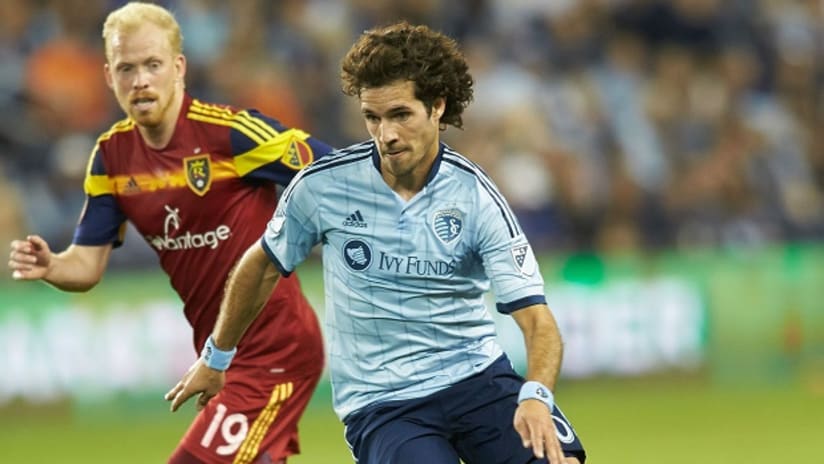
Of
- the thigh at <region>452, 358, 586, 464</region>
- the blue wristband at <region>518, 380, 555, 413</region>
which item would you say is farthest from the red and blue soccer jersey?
the blue wristband at <region>518, 380, 555, 413</region>

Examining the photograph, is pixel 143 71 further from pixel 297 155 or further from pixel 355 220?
pixel 355 220

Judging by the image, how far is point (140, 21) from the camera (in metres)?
7.49

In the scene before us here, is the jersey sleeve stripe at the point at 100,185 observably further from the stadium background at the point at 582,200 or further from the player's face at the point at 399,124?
the stadium background at the point at 582,200

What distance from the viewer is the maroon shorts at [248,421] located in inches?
292

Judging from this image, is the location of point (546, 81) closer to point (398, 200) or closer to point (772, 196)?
point (772, 196)

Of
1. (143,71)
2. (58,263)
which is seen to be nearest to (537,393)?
(143,71)

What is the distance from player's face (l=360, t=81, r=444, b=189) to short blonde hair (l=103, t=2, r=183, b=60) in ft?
4.96

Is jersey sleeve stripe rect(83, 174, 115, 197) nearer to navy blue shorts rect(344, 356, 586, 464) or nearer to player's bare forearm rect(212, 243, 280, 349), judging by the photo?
player's bare forearm rect(212, 243, 280, 349)

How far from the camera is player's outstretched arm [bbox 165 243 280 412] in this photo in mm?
6750

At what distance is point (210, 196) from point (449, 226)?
60.0 inches

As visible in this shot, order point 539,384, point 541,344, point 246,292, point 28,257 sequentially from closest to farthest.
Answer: point 539,384
point 541,344
point 246,292
point 28,257

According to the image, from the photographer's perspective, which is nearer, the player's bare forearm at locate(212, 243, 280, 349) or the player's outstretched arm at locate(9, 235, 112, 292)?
the player's bare forearm at locate(212, 243, 280, 349)

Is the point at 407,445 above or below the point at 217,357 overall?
below

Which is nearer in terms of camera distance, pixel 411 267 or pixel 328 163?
pixel 411 267
